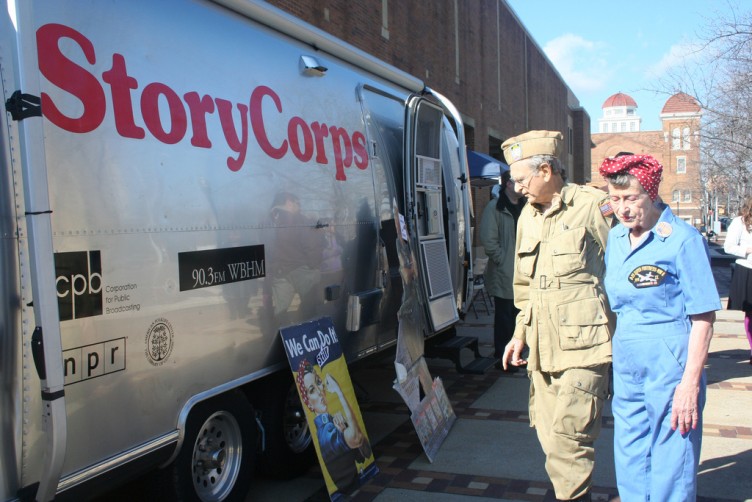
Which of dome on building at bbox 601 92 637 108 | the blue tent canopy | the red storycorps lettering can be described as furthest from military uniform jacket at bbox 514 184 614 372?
dome on building at bbox 601 92 637 108

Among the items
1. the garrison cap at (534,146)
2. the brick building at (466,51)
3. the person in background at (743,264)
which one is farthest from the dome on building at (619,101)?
the garrison cap at (534,146)

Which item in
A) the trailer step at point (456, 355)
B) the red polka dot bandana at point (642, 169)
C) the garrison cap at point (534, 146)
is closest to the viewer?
the red polka dot bandana at point (642, 169)

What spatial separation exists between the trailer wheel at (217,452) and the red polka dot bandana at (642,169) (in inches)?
91.4

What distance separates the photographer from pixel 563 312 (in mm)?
3469

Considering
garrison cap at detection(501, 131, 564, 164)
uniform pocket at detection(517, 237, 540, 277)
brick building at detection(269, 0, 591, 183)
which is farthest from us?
brick building at detection(269, 0, 591, 183)

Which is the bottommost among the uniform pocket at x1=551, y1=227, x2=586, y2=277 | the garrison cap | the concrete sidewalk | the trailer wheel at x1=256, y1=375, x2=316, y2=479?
Answer: the concrete sidewalk

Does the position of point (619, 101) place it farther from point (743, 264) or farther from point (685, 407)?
point (685, 407)

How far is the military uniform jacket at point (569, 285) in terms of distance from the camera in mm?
3424

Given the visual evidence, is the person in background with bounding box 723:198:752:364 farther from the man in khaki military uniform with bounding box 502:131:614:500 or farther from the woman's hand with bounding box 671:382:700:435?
the woman's hand with bounding box 671:382:700:435

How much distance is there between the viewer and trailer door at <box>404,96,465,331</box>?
580 cm

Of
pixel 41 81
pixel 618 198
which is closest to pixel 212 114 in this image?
pixel 41 81

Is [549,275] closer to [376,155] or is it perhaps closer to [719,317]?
[376,155]

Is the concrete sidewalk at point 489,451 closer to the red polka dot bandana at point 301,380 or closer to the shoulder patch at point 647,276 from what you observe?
the red polka dot bandana at point 301,380

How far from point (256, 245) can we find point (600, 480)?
2.65m
